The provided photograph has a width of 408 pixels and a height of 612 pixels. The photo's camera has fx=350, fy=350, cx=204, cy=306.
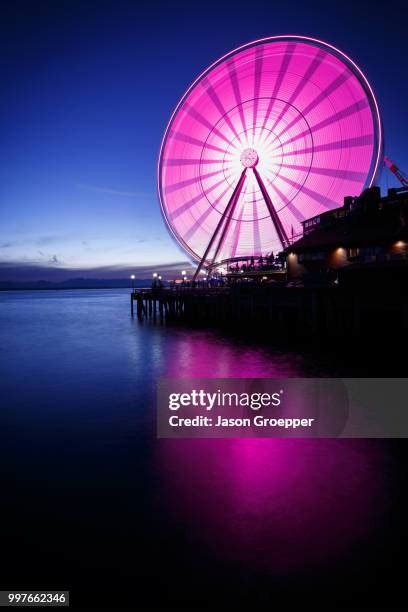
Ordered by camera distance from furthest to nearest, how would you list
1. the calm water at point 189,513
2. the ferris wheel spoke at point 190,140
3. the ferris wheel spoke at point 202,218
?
the ferris wheel spoke at point 202,218, the ferris wheel spoke at point 190,140, the calm water at point 189,513

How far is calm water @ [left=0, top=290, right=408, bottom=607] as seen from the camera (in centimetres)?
468

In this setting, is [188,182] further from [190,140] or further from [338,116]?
[338,116]

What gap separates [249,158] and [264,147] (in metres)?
2.03

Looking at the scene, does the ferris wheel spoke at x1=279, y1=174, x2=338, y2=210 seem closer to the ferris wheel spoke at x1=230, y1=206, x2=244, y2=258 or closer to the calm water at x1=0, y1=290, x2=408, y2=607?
the ferris wheel spoke at x1=230, y1=206, x2=244, y2=258

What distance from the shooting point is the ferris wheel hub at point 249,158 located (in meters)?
31.8

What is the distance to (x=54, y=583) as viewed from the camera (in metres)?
4.74

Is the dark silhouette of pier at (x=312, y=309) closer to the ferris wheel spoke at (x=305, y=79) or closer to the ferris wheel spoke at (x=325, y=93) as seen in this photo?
the ferris wheel spoke at (x=325, y=93)

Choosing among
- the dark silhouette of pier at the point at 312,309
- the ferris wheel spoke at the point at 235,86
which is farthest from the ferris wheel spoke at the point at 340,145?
the dark silhouette of pier at the point at 312,309

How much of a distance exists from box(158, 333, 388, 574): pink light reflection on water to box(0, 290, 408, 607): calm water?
2 cm

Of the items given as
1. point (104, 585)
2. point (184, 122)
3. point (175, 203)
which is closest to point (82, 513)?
point (104, 585)

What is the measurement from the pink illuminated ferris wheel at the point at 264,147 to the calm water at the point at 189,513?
2494 cm

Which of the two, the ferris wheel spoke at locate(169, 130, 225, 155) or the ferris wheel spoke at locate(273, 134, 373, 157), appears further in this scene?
the ferris wheel spoke at locate(169, 130, 225, 155)

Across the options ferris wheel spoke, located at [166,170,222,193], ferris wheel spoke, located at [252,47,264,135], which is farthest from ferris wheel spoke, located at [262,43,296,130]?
ferris wheel spoke, located at [166,170,222,193]

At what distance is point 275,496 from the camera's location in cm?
657
